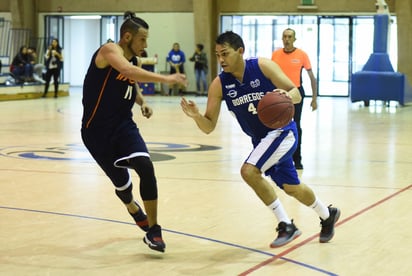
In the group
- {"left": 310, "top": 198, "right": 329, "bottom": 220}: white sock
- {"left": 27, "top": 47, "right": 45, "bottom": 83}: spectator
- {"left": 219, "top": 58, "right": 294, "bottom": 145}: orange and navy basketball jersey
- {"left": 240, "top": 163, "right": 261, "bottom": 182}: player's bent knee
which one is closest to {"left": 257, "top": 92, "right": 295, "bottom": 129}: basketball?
{"left": 219, "top": 58, "right": 294, "bottom": 145}: orange and navy basketball jersey

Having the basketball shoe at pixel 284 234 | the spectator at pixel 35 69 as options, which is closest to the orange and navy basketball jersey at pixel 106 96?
the basketball shoe at pixel 284 234

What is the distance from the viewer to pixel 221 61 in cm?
604

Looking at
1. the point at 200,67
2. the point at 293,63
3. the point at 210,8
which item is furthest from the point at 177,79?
the point at 210,8

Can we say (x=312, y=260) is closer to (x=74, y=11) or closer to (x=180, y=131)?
(x=180, y=131)

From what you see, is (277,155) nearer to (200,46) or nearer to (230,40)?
(230,40)

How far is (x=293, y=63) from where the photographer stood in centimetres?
1038

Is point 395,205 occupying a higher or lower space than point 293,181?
lower

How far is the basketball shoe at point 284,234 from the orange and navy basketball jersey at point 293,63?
4365mm

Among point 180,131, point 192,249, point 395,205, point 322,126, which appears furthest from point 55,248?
point 322,126

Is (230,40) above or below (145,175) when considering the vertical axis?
above

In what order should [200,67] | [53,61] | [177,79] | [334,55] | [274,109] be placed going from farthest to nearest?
[334,55] < [200,67] < [53,61] < [274,109] < [177,79]

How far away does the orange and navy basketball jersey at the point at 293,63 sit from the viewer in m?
10.3

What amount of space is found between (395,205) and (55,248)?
11.8ft

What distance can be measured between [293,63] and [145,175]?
494 centimetres
